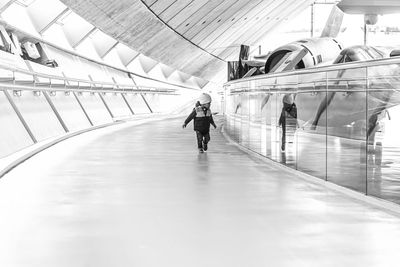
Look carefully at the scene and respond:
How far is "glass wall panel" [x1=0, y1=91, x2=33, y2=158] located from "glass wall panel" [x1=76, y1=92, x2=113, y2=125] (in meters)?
9.34

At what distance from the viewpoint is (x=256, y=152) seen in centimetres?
1310

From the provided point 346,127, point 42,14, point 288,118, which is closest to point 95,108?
point 42,14

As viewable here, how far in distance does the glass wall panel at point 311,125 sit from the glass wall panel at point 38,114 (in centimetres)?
628

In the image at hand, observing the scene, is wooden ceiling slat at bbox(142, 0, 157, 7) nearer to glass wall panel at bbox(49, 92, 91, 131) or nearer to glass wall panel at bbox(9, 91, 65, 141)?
glass wall panel at bbox(49, 92, 91, 131)

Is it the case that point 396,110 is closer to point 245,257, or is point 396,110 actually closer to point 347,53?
point 245,257

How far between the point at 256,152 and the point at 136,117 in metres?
20.0

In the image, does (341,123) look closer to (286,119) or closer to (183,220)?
(286,119)

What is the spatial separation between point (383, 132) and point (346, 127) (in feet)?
3.50

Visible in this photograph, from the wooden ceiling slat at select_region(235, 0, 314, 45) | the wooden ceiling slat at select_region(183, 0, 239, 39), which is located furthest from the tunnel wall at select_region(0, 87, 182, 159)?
the wooden ceiling slat at select_region(235, 0, 314, 45)

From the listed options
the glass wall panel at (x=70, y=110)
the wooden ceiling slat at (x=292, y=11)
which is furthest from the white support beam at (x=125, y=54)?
the glass wall panel at (x=70, y=110)

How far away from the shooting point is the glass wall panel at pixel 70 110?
18.8 metres

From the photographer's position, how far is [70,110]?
20.4 m

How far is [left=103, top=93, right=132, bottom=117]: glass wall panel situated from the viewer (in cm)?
2851

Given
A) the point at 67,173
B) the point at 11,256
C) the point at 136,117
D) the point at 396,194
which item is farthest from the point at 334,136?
the point at 136,117
